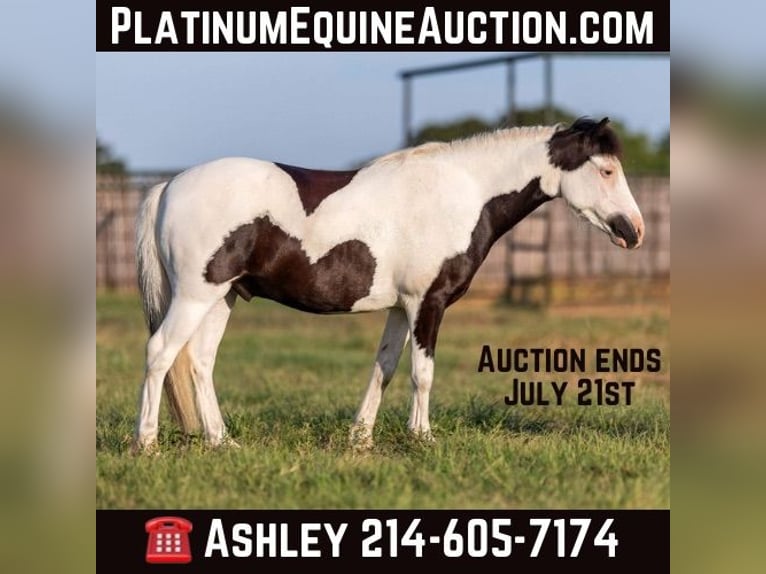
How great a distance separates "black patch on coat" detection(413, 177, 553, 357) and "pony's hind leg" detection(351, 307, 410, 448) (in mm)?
343

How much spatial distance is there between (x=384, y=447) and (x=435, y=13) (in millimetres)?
2877

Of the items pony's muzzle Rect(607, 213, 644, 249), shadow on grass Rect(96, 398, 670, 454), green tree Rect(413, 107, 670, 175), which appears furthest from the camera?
green tree Rect(413, 107, 670, 175)

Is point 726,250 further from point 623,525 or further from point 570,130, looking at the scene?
point 570,130

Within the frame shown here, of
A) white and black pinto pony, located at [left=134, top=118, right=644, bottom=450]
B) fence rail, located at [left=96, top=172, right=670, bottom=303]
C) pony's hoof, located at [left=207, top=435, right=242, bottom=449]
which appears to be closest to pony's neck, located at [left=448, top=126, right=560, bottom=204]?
white and black pinto pony, located at [left=134, top=118, right=644, bottom=450]

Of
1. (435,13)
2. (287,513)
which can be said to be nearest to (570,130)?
(435,13)

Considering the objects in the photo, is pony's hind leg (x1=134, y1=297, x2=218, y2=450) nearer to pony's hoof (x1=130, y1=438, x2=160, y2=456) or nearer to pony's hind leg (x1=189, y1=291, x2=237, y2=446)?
pony's hoof (x1=130, y1=438, x2=160, y2=456)

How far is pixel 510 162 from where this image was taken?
7.08 metres

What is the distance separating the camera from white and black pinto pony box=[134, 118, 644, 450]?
6500 millimetres

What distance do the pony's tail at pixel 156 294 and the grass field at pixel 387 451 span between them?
26 centimetres

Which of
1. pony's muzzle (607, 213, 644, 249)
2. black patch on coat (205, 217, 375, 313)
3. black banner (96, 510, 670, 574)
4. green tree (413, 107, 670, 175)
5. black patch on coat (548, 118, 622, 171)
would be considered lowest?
black banner (96, 510, 670, 574)

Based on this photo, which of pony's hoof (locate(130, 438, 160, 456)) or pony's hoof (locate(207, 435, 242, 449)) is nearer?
pony's hoof (locate(130, 438, 160, 456))

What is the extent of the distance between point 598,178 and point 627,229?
40 cm

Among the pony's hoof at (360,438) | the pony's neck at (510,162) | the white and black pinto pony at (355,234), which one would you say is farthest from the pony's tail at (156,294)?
the pony's neck at (510,162)

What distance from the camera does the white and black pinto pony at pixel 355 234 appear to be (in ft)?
21.3
